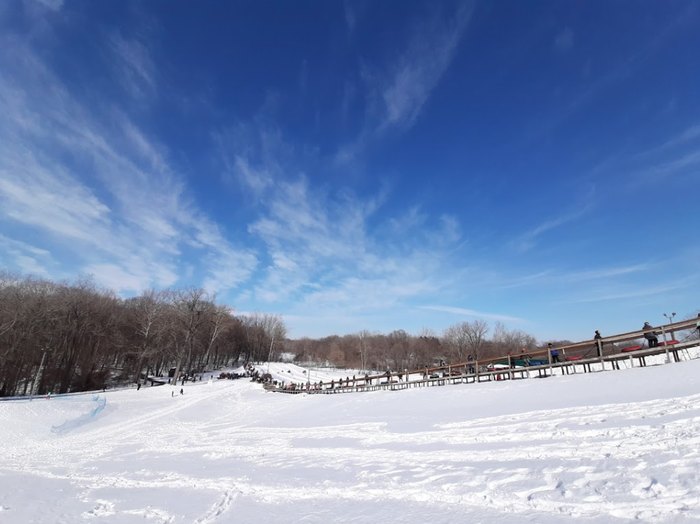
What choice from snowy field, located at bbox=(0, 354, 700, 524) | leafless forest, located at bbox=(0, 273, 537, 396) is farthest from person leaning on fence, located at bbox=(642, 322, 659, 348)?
leafless forest, located at bbox=(0, 273, 537, 396)

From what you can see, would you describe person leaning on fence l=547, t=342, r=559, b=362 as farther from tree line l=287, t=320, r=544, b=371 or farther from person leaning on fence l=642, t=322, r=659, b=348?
tree line l=287, t=320, r=544, b=371

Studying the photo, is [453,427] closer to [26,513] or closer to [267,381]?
[26,513]

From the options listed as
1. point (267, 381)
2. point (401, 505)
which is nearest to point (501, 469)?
point (401, 505)

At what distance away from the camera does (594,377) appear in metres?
14.5

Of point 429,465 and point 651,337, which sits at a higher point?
point 651,337

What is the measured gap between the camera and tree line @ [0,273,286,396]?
46.3 m

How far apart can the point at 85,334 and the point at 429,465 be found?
63.7 metres

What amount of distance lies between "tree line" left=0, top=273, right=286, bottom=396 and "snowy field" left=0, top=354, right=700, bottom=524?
34653mm

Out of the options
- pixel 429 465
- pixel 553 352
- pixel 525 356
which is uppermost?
pixel 553 352

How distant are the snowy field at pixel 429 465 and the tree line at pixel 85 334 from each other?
34.7m

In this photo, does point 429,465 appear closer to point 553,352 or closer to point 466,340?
point 553,352

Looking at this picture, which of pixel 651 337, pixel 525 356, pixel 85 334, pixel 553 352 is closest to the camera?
pixel 651 337

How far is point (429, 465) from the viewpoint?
855 centimetres

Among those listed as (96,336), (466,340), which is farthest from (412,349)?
(96,336)
